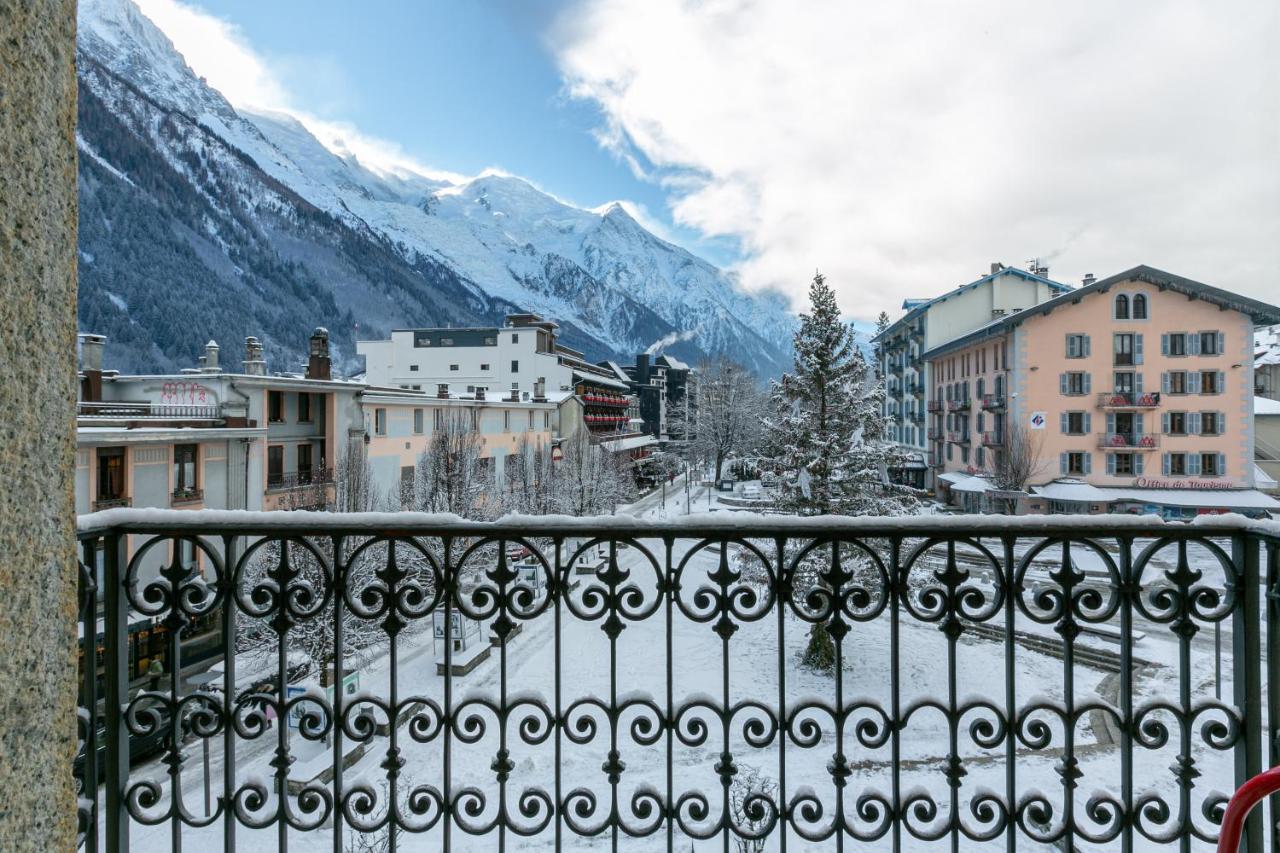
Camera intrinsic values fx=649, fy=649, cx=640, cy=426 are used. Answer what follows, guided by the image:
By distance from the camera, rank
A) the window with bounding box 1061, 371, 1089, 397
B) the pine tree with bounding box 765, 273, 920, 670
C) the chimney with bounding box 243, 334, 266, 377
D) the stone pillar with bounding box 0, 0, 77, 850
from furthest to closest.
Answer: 1. the window with bounding box 1061, 371, 1089, 397
2. the chimney with bounding box 243, 334, 266, 377
3. the pine tree with bounding box 765, 273, 920, 670
4. the stone pillar with bounding box 0, 0, 77, 850

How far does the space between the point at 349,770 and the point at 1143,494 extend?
113ft

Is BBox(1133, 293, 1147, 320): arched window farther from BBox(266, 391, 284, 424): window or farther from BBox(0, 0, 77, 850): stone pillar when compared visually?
BBox(0, 0, 77, 850): stone pillar

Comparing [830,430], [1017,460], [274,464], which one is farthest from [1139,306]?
[274,464]

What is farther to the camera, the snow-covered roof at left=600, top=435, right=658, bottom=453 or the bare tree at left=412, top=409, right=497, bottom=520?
the snow-covered roof at left=600, top=435, right=658, bottom=453

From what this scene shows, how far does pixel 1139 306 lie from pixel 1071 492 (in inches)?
382

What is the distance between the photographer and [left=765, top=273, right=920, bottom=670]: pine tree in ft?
52.4

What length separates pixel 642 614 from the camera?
2146mm

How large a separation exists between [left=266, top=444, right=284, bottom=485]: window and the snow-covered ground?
23.3ft

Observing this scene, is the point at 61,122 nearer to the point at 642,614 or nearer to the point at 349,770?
the point at 642,614

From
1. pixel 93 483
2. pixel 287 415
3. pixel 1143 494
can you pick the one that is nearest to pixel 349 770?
pixel 93 483

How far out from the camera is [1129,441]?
3048 centimetres

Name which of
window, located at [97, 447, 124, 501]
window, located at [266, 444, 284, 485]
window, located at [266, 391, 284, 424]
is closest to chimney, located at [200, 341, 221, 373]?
window, located at [266, 391, 284, 424]

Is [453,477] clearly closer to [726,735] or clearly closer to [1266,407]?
[726,735]

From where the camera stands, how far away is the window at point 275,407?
2034cm
